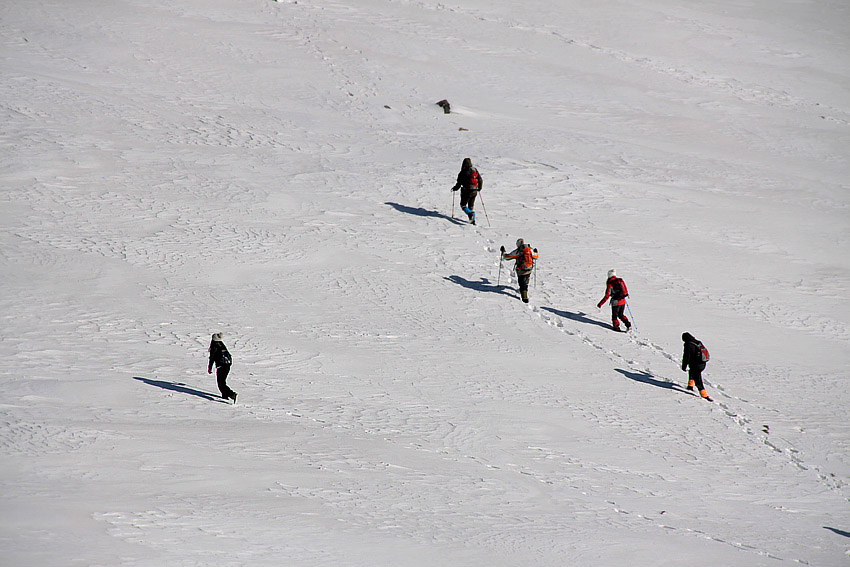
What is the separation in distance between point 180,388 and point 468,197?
9.71 meters

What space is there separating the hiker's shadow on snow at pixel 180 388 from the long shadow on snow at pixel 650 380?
280 inches

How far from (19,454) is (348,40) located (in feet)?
79.3

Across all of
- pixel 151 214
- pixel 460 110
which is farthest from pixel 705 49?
pixel 151 214

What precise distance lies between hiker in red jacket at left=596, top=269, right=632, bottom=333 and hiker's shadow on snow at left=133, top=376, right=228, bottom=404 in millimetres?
7852

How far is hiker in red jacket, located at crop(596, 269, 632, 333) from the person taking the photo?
1619 centimetres

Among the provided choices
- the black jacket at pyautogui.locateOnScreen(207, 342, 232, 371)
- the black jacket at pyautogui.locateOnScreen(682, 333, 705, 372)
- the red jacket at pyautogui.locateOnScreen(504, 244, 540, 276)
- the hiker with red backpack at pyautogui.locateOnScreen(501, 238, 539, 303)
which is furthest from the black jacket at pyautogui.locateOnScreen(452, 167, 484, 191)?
the black jacket at pyautogui.locateOnScreen(207, 342, 232, 371)

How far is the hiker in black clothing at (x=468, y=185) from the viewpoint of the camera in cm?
1967

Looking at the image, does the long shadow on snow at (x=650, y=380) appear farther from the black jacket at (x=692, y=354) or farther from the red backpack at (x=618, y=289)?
the red backpack at (x=618, y=289)

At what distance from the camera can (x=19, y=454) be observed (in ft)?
31.2

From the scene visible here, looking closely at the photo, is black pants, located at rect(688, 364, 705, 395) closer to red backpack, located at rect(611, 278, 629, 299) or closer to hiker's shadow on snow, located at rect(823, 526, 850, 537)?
red backpack, located at rect(611, 278, 629, 299)

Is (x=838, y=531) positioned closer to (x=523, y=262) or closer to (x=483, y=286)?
(x=523, y=262)

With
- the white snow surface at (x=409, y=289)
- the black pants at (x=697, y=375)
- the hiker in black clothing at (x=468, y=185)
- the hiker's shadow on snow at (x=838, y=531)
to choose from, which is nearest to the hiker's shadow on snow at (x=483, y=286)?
the white snow surface at (x=409, y=289)

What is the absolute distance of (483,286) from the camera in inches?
699

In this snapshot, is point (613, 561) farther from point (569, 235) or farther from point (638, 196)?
point (638, 196)
